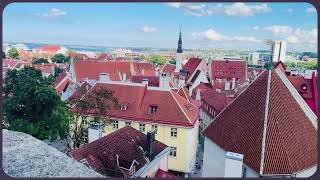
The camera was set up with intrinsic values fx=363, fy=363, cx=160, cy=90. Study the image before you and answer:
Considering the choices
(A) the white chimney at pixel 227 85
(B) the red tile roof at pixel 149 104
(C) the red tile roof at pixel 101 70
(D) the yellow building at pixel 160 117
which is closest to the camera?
(D) the yellow building at pixel 160 117

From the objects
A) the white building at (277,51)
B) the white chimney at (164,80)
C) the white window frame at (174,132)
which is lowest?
the white window frame at (174,132)

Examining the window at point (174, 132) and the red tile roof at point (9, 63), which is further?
the window at point (174, 132)

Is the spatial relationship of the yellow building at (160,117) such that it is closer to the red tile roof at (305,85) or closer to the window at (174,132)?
the window at (174,132)

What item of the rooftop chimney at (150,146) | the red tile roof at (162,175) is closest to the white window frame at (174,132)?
the rooftop chimney at (150,146)

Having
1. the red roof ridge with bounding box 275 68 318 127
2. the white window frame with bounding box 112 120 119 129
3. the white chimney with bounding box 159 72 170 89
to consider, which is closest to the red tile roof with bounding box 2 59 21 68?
the white window frame with bounding box 112 120 119 129

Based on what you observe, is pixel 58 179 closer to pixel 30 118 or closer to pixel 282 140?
pixel 282 140

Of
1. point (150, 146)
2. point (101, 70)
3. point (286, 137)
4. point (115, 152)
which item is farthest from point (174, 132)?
point (101, 70)

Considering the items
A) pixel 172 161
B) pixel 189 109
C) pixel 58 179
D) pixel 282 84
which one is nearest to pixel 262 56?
pixel 282 84
